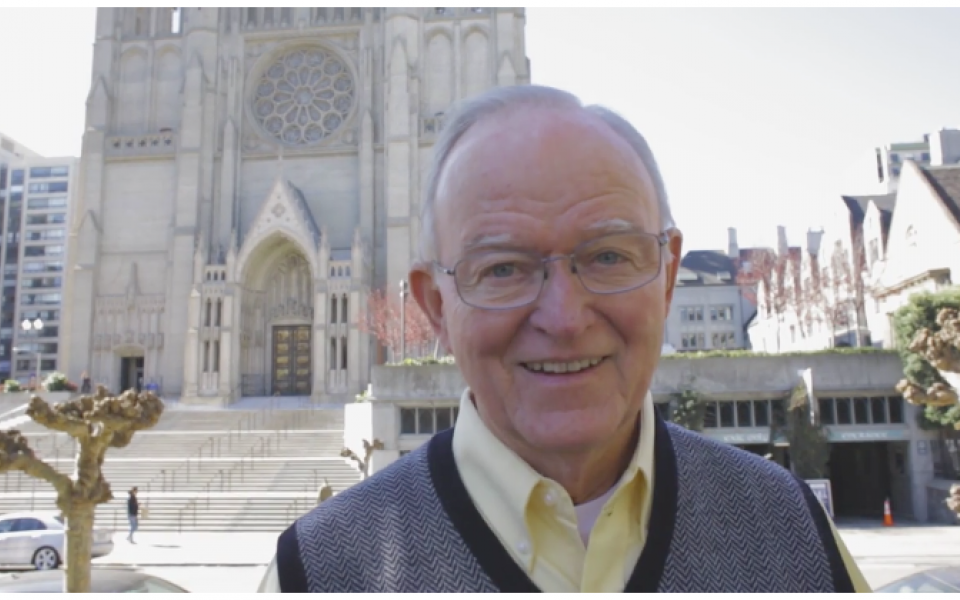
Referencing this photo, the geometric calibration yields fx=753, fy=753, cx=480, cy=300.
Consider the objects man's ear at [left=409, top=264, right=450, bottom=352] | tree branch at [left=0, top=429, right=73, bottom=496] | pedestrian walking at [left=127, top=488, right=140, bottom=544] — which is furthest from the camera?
pedestrian walking at [left=127, top=488, right=140, bottom=544]

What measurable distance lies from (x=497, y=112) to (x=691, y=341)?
60691 mm

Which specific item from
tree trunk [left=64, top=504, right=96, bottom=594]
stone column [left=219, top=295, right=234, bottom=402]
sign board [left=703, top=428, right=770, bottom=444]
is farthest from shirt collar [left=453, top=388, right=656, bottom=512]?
stone column [left=219, top=295, right=234, bottom=402]

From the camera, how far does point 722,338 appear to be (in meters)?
61.5

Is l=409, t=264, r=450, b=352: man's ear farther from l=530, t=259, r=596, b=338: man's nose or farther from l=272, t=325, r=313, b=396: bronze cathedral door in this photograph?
l=272, t=325, r=313, b=396: bronze cathedral door

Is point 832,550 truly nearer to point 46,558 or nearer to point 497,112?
point 497,112

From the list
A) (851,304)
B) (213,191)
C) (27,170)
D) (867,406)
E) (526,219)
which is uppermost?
(27,170)

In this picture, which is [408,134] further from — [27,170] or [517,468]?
[27,170]

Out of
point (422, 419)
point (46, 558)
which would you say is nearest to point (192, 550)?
point (46, 558)

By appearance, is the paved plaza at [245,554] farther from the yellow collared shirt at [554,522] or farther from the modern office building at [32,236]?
the modern office building at [32,236]

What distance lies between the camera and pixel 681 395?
25.2 meters

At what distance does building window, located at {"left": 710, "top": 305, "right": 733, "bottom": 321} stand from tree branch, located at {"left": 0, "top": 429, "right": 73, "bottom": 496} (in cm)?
5756

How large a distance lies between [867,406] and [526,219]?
89.8ft

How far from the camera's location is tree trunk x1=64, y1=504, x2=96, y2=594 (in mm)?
8273

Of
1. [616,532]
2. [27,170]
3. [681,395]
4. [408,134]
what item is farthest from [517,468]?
[27,170]
